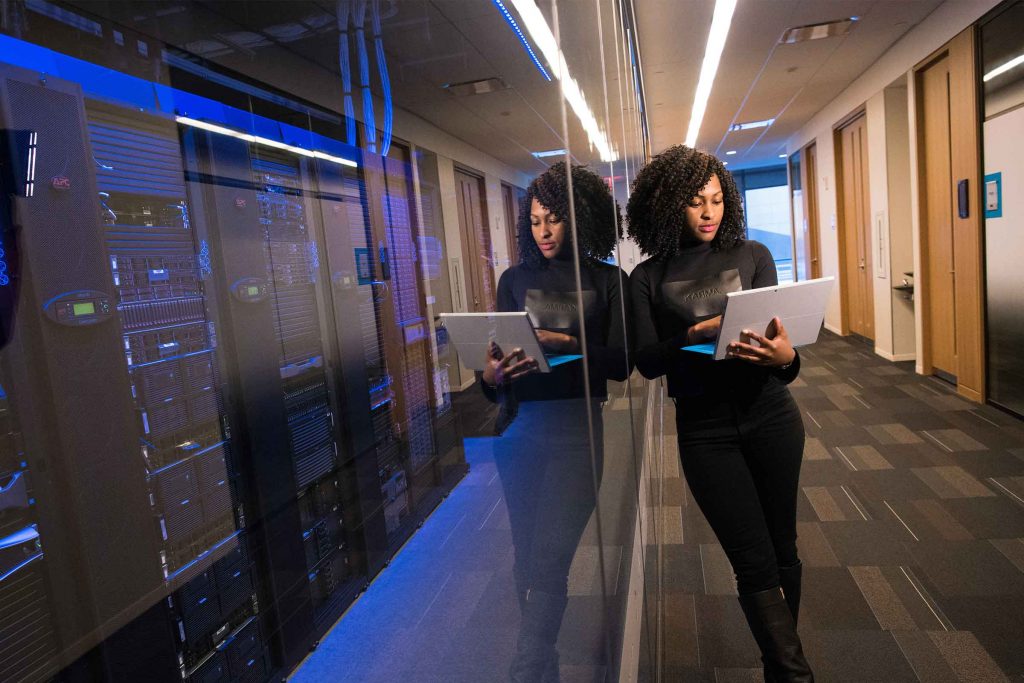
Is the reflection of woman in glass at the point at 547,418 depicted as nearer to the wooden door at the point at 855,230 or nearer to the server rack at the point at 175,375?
the server rack at the point at 175,375

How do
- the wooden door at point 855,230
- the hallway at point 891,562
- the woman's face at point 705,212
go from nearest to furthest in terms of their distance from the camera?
the woman's face at point 705,212
the hallway at point 891,562
the wooden door at point 855,230

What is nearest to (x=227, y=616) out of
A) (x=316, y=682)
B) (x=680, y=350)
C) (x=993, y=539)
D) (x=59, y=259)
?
(x=316, y=682)

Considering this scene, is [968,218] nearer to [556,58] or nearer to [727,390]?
[727,390]

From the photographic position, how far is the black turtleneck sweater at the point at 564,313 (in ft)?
1.78

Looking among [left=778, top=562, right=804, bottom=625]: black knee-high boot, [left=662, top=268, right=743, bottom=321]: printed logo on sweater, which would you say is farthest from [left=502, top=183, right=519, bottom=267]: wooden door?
[left=778, top=562, right=804, bottom=625]: black knee-high boot

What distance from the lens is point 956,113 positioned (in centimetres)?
384

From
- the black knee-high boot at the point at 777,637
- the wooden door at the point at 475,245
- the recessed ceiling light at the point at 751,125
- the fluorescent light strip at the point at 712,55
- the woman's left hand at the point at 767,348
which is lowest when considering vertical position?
the black knee-high boot at the point at 777,637

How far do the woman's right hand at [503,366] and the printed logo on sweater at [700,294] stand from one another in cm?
102

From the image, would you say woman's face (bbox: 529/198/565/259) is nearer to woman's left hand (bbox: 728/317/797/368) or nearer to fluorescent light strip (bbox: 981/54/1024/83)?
woman's left hand (bbox: 728/317/797/368)

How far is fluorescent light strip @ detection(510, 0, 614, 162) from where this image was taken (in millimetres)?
603

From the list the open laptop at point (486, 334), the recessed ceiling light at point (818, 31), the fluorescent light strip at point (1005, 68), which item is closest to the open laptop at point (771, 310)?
the open laptop at point (486, 334)

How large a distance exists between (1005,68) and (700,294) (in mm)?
3044

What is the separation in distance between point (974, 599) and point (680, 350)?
4.30 ft

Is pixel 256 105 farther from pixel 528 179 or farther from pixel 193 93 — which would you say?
pixel 528 179
